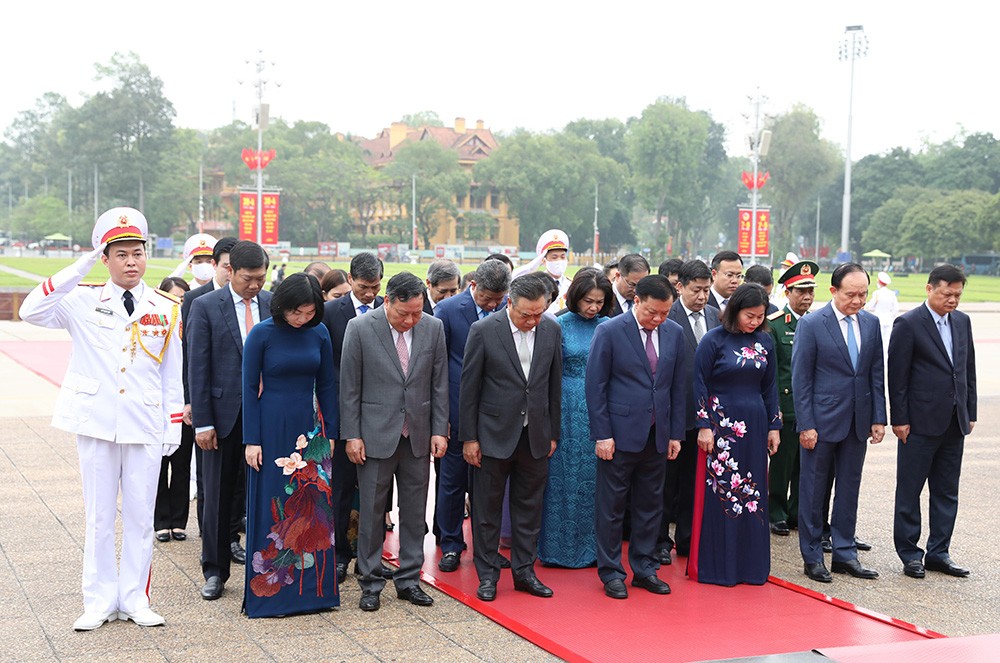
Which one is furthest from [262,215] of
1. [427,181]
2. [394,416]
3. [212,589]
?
[427,181]

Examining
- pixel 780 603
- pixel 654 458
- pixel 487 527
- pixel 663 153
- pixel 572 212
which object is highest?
pixel 663 153

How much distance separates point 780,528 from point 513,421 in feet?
8.47

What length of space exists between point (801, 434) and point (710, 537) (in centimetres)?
85

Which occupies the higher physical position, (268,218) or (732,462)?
(268,218)

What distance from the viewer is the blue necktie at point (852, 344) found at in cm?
597

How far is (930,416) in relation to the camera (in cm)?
602

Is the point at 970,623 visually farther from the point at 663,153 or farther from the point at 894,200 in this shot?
the point at 663,153

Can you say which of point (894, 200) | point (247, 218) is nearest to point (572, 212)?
point (894, 200)

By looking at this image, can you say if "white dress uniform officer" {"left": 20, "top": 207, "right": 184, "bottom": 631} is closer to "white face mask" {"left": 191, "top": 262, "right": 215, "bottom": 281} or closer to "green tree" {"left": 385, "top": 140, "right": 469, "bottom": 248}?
"white face mask" {"left": 191, "top": 262, "right": 215, "bottom": 281}

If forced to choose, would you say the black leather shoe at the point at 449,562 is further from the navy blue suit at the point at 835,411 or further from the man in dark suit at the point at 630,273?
the navy blue suit at the point at 835,411

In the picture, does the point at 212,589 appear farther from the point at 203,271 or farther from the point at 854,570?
the point at 854,570

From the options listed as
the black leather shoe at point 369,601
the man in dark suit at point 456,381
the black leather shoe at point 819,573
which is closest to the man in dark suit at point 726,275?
the man in dark suit at point 456,381

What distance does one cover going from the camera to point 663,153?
8400cm

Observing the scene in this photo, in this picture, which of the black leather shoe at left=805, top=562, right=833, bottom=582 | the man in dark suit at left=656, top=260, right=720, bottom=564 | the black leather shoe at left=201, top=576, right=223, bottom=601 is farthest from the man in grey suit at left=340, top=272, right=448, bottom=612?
the black leather shoe at left=805, top=562, right=833, bottom=582
